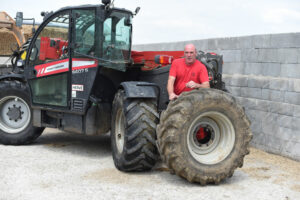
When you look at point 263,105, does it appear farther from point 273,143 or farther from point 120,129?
point 120,129

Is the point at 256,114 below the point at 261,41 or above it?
below

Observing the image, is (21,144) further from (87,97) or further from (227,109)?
(227,109)

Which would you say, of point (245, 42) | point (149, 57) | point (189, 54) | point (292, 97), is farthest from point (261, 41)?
point (189, 54)

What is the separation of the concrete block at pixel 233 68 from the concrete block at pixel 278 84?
0.94 m

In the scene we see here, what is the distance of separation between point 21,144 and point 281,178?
486 centimetres

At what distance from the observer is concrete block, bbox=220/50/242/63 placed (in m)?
8.45

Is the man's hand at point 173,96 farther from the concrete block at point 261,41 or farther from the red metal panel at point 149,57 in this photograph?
the concrete block at point 261,41

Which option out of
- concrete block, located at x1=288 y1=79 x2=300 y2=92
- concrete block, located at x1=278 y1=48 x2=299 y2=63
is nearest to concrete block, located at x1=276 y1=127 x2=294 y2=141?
concrete block, located at x1=288 y1=79 x2=300 y2=92

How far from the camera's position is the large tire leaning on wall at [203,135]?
16.5ft

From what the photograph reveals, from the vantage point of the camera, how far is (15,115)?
7.80 meters

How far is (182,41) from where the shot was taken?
1066 centimetres

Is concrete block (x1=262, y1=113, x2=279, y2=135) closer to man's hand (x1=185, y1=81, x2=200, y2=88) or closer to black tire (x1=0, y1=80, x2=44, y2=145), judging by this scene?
man's hand (x1=185, y1=81, x2=200, y2=88)

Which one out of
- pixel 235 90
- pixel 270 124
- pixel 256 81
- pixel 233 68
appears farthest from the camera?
pixel 233 68

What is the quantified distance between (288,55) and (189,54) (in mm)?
2443
